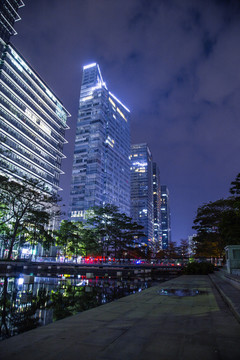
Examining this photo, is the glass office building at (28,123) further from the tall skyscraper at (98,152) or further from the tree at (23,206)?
the tree at (23,206)

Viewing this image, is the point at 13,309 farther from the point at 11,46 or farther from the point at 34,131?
the point at 11,46

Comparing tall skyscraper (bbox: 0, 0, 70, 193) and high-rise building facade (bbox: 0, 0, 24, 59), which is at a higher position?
high-rise building facade (bbox: 0, 0, 24, 59)

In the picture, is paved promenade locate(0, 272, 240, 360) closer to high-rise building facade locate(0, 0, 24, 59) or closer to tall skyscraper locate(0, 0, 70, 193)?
tall skyscraper locate(0, 0, 70, 193)

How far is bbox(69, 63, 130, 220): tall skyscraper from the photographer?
395 ft

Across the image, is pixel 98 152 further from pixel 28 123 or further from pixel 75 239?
pixel 75 239

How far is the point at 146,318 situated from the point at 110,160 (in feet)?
437

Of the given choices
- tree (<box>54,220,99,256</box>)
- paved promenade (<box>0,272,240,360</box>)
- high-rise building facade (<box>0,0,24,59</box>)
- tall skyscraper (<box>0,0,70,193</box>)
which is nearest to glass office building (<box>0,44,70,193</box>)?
tall skyscraper (<box>0,0,70,193</box>)

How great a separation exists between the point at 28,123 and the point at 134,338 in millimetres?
104724

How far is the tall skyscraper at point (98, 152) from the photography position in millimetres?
120250

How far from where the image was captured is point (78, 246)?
58719 mm

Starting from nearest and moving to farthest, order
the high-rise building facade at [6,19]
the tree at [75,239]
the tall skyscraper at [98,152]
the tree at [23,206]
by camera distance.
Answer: the tree at [23,206]
the tree at [75,239]
the high-rise building facade at [6,19]
the tall skyscraper at [98,152]

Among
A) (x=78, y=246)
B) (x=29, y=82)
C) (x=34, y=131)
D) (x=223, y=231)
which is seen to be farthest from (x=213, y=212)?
(x=29, y=82)

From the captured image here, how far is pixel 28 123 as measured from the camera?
96.4m

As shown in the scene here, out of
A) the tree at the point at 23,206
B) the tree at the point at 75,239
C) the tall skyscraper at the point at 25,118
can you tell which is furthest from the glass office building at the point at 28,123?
the tree at the point at 23,206
